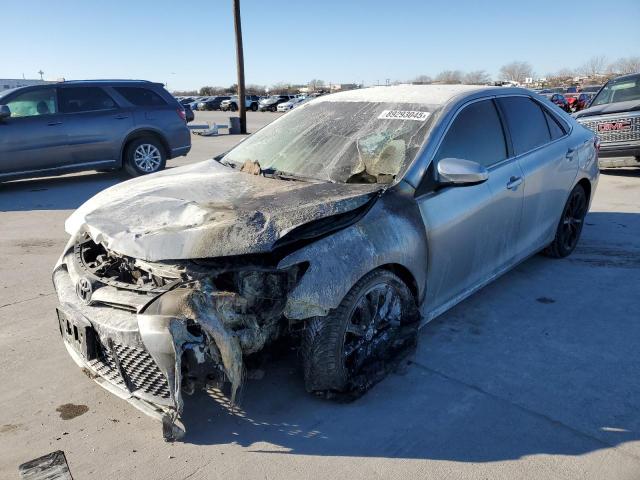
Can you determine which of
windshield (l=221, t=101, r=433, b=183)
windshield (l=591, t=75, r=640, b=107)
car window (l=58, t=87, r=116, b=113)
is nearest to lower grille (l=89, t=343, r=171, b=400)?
windshield (l=221, t=101, r=433, b=183)

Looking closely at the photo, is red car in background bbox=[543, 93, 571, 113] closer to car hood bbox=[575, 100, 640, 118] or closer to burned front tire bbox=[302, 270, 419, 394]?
car hood bbox=[575, 100, 640, 118]

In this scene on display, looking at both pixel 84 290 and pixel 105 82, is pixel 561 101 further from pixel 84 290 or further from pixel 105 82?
pixel 84 290

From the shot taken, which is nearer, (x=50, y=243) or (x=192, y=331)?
(x=192, y=331)

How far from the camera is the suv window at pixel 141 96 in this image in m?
9.80

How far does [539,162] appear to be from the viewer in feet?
14.3

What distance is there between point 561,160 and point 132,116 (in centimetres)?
761

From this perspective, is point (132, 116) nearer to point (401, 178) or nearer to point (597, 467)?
point (401, 178)

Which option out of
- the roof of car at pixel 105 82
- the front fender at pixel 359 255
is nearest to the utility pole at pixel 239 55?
the roof of car at pixel 105 82

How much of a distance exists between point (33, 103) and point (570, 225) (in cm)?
841

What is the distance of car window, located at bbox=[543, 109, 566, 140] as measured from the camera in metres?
4.72

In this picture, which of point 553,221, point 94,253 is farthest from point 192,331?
point 553,221

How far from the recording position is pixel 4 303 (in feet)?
14.5

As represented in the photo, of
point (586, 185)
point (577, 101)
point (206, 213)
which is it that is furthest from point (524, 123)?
point (577, 101)

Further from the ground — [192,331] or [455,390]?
[192,331]
